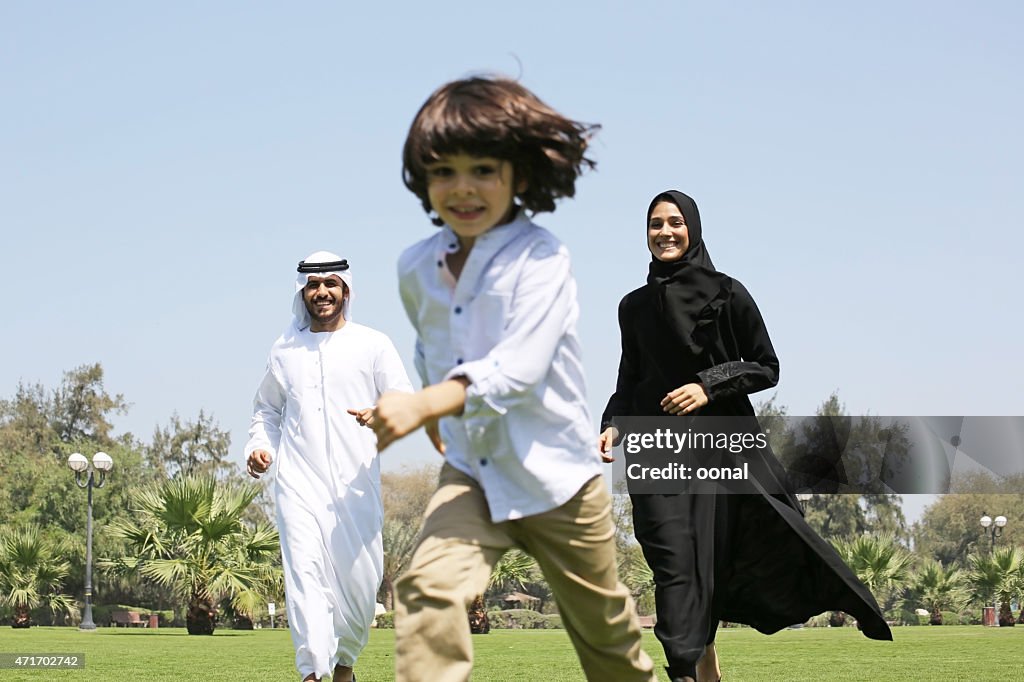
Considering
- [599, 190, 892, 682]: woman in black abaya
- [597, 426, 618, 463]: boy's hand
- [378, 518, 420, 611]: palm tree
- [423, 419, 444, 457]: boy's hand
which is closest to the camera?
[423, 419, 444, 457]: boy's hand

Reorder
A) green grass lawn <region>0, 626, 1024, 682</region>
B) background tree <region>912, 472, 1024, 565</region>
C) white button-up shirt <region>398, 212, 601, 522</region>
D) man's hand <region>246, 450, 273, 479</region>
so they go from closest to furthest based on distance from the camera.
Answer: white button-up shirt <region>398, 212, 601, 522</region>, man's hand <region>246, 450, 273, 479</region>, green grass lawn <region>0, 626, 1024, 682</region>, background tree <region>912, 472, 1024, 565</region>

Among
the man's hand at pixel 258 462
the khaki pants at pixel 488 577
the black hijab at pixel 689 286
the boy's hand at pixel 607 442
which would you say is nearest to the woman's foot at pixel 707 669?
the boy's hand at pixel 607 442

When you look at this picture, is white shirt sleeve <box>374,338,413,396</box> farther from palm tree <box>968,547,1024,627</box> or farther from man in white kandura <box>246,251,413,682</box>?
palm tree <box>968,547,1024,627</box>

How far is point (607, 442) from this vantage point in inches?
250

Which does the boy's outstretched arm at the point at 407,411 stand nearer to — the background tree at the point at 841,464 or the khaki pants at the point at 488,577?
the khaki pants at the point at 488,577

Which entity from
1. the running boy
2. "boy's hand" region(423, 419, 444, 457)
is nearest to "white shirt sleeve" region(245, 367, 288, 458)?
"boy's hand" region(423, 419, 444, 457)

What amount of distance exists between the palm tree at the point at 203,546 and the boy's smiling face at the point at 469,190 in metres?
20.0

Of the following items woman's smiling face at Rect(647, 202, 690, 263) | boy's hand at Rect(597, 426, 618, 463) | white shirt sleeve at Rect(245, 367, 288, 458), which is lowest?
boy's hand at Rect(597, 426, 618, 463)

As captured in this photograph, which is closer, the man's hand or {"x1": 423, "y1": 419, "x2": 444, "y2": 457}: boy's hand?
{"x1": 423, "y1": 419, "x2": 444, "y2": 457}: boy's hand

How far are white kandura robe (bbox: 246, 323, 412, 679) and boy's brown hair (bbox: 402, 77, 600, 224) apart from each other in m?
4.10

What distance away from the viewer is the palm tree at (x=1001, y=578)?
3531 centimetres

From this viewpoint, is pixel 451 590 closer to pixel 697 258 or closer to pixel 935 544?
pixel 697 258

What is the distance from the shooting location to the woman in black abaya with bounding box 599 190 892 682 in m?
6.48

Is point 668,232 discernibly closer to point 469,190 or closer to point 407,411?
point 469,190
